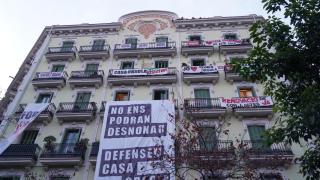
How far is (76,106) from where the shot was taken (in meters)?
21.9

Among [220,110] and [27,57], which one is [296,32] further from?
[27,57]

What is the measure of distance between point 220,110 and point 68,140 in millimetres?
9813

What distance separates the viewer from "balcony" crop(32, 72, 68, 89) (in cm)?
2368

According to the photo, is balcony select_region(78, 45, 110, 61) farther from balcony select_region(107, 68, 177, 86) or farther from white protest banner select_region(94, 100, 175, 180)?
white protest banner select_region(94, 100, 175, 180)

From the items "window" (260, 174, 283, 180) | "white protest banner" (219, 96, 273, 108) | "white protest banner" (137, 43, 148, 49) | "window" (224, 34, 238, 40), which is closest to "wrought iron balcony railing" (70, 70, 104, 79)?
"white protest banner" (137, 43, 148, 49)

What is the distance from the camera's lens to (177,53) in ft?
84.8

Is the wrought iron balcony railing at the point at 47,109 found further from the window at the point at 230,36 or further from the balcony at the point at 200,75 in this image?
the window at the point at 230,36

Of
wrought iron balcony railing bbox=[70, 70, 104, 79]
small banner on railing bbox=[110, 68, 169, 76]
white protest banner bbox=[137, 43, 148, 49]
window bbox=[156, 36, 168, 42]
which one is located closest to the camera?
small banner on railing bbox=[110, 68, 169, 76]

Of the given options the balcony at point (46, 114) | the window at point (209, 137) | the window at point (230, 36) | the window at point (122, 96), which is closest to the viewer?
the window at point (209, 137)

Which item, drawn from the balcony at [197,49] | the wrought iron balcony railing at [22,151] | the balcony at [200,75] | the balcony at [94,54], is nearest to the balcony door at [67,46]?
the balcony at [94,54]

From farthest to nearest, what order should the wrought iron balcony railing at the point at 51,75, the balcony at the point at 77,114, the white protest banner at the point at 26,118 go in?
the wrought iron balcony railing at the point at 51,75 < the balcony at the point at 77,114 < the white protest banner at the point at 26,118

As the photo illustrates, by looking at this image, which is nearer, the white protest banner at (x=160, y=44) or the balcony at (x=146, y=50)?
the balcony at (x=146, y=50)

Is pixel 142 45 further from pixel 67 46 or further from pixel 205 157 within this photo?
pixel 205 157

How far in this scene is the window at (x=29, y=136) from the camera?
813 inches
